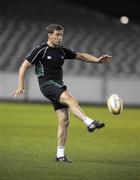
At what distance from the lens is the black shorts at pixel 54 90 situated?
1225 centimetres

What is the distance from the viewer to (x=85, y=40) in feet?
139

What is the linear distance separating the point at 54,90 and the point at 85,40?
99.0 feet

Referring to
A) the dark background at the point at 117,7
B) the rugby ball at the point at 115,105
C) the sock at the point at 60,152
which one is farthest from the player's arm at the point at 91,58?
the dark background at the point at 117,7

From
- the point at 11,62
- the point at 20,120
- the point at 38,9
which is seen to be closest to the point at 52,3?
the point at 38,9

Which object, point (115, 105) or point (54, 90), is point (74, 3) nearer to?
point (115, 105)

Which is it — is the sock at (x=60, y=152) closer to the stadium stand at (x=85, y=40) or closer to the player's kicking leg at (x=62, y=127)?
the player's kicking leg at (x=62, y=127)

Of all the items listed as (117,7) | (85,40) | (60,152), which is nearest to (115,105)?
(60,152)

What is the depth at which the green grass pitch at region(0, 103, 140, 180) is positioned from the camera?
34.7ft

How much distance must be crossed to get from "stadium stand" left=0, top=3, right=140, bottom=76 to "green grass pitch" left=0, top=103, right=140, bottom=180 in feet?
61.3

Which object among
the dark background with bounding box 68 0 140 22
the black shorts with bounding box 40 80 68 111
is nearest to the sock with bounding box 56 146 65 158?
the black shorts with bounding box 40 80 68 111

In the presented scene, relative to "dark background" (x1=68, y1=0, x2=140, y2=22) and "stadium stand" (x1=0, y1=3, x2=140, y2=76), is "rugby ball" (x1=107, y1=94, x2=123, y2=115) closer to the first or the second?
"stadium stand" (x1=0, y1=3, x2=140, y2=76)

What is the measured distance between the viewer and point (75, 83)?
38875 mm

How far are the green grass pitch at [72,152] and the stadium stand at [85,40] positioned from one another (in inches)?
736

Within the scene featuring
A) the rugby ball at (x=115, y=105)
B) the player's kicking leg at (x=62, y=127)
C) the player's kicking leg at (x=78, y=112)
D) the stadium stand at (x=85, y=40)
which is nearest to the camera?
the player's kicking leg at (x=78, y=112)
